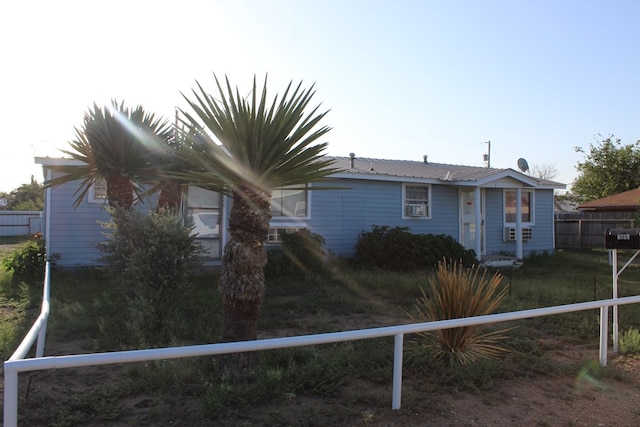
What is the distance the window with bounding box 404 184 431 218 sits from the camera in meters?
14.9

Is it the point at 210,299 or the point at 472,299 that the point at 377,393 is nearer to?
the point at 472,299

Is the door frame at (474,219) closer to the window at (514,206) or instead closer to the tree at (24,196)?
the window at (514,206)

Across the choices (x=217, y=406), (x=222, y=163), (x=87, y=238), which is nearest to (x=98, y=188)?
(x=87, y=238)

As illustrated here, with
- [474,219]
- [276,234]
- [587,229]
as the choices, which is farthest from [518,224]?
[587,229]

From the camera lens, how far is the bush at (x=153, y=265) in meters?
5.98

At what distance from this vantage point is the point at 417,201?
15.1 metres

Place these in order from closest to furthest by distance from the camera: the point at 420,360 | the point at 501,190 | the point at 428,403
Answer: the point at 428,403
the point at 420,360
the point at 501,190

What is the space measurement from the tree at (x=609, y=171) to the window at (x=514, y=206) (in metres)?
17.7

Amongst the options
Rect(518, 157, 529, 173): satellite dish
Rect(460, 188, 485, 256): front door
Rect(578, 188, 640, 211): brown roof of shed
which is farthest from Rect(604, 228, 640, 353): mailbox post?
Rect(578, 188, 640, 211): brown roof of shed

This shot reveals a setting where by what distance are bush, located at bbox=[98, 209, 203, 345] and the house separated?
409cm

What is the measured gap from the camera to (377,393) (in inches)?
167

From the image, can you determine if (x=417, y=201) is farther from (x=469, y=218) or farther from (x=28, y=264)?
(x=28, y=264)

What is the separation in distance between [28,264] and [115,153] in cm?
430

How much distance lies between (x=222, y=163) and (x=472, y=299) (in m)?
2.83
